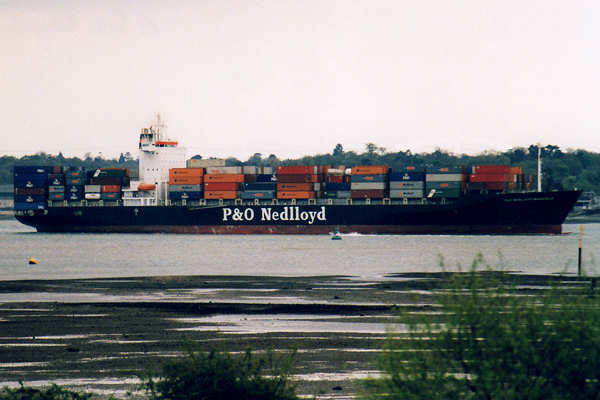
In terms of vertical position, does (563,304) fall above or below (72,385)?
above

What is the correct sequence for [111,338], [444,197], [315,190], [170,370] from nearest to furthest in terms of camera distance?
1. [170,370]
2. [111,338]
3. [444,197]
4. [315,190]

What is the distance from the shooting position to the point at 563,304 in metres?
11.0

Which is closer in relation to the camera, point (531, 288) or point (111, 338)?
point (111, 338)

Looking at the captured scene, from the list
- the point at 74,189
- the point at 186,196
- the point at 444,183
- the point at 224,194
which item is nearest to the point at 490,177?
the point at 444,183

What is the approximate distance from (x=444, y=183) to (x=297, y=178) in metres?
19.3

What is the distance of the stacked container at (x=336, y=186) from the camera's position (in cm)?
10844

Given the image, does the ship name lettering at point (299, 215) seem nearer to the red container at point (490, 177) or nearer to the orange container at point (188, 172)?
the orange container at point (188, 172)

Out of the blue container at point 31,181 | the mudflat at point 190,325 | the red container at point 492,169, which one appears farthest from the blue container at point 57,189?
the mudflat at point 190,325

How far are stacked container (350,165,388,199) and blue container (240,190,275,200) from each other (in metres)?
11.0

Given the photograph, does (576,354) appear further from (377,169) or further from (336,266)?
(377,169)

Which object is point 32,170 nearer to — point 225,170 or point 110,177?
point 110,177

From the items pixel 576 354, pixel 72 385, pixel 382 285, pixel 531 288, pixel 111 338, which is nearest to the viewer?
pixel 576 354

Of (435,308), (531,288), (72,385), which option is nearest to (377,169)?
(531,288)

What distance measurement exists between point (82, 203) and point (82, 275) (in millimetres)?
73651
